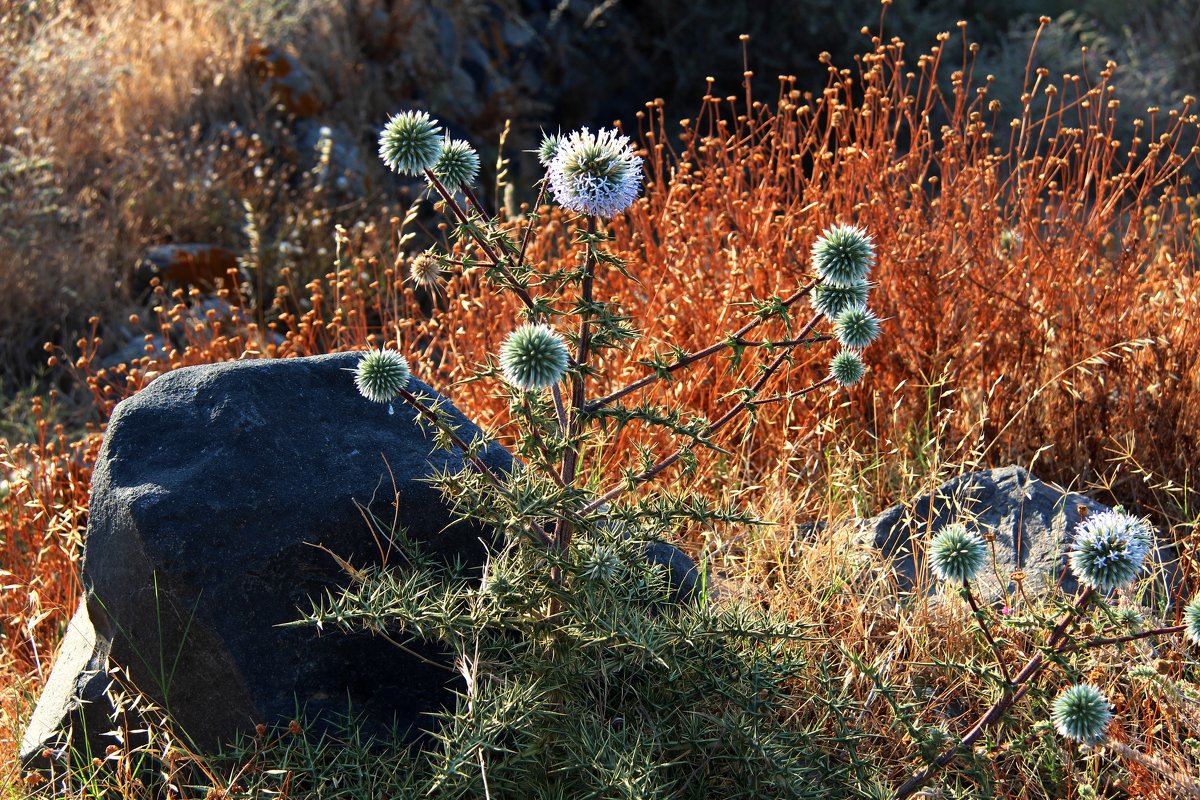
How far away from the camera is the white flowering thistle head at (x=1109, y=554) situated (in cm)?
203

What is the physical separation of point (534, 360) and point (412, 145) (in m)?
0.53

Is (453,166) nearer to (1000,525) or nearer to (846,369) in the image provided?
(846,369)

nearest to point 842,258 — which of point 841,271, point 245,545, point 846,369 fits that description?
point 841,271

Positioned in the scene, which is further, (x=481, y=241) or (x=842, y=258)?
(x=842, y=258)

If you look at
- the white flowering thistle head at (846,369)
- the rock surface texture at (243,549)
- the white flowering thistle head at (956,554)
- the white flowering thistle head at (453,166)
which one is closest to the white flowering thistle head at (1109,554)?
the white flowering thistle head at (956,554)

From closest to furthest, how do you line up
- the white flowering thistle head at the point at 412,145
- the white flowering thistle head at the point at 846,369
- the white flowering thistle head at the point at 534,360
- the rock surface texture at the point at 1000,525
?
the white flowering thistle head at the point at 534,360, the white flowering thistle head at the point at 412,145, the white flowering thistle head at the point at 846,369, the rock surface texture at the point at 1000,525

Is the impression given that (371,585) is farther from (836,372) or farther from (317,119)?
(317,119)

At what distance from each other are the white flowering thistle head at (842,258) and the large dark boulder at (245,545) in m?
0.95

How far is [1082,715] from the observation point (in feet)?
6.76

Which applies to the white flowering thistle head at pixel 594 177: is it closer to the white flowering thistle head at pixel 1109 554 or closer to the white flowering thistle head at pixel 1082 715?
the white flowering thistle head at pixel 1109 554

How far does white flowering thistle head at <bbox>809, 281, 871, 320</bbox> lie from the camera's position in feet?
7.33

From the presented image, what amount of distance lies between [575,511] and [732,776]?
65 cm

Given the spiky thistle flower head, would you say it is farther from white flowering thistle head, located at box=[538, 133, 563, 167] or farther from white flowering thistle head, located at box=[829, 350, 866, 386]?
white flowering thistle head, located at box=[829, 350, 866, 386]

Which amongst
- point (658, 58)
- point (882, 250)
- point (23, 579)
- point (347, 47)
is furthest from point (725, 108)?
point (23, 579)
